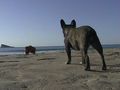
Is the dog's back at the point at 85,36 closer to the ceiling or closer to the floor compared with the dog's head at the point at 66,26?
closer to the floor

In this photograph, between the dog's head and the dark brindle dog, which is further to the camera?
the dog's head

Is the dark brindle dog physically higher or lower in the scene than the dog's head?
lower

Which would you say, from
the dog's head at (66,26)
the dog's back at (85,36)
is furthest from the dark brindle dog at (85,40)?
the dog's head at (66,26)

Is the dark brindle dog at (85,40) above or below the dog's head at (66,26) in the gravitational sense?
below

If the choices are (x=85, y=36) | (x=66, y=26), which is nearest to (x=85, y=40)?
(x=85, y=36)

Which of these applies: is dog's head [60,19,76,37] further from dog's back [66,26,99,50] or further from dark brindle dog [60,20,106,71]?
dog's back [66,26,99,50]

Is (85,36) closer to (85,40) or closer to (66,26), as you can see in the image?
(85,40)

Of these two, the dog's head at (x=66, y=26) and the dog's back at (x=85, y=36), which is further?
the dog's head at (x=66, y=26)

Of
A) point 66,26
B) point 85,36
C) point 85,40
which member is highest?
point 66,26

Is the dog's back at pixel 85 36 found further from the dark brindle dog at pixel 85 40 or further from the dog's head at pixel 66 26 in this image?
the dog's head at pixel 66 26

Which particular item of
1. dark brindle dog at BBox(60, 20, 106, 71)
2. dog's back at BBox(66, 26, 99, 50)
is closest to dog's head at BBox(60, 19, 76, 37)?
dark brindle dog at BBox(60, 20, 106, 71)

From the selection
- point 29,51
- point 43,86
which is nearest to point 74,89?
point 43,86

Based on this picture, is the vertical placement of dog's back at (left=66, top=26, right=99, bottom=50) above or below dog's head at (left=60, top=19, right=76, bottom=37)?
below

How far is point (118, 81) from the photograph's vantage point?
7.80m
